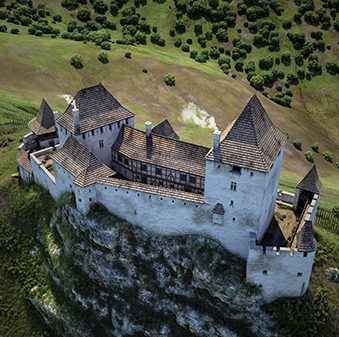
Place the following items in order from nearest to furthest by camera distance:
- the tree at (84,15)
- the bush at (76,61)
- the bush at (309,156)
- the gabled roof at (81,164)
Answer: the gabled roof at (81,164) < the bush at (309,156) < the bush at (76,61) < the tree at (84,15)

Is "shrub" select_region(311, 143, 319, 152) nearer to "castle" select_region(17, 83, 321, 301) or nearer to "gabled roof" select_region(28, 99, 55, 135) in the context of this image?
"castle" select_region(17, 83, 321, 301)

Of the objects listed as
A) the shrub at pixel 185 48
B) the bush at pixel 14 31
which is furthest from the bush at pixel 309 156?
the bush at pixel 14 31

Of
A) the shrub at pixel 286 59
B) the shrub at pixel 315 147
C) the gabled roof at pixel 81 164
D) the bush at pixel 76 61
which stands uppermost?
the gabled roof at pixel 81 164

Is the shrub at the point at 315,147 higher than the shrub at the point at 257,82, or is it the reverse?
the shrub at the point at 257,82

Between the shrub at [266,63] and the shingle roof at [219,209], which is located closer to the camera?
the shingle roof at [219,209]

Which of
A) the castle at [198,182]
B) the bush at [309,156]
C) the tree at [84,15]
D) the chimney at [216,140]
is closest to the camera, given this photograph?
the chimney at [216,140]

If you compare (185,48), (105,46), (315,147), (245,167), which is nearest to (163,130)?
(245,167)

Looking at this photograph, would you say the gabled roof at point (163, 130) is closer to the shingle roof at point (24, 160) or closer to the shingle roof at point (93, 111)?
the shingle roof at point (93, 111)
